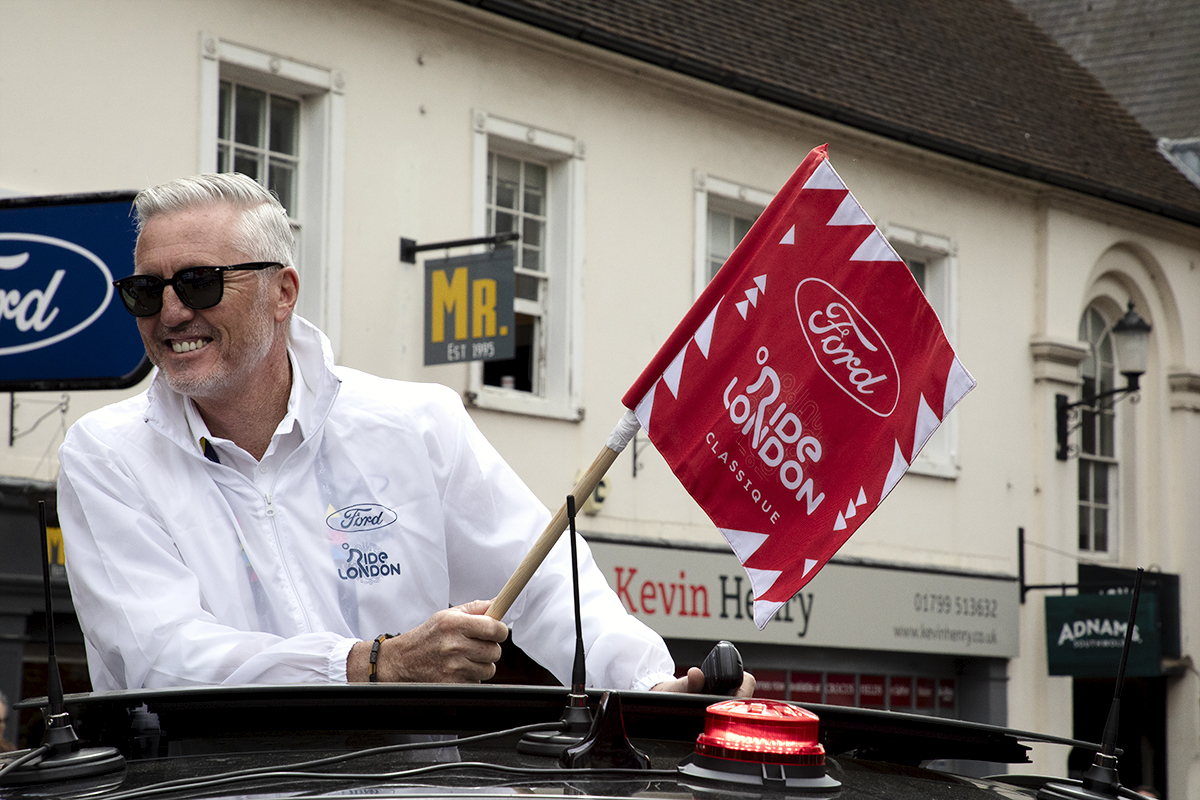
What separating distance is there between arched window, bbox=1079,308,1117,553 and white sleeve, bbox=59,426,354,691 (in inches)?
676

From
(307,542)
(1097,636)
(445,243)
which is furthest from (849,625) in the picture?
(307,542)

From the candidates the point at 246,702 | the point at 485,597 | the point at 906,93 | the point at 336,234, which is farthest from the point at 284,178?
the point at 246,702

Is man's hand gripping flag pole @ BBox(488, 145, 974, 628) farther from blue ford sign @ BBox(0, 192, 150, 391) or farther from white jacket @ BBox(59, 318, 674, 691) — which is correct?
blue ford sign @ BBox(0, 192, 150, 391)

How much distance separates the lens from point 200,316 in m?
3.09

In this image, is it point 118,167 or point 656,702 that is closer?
point 656,702

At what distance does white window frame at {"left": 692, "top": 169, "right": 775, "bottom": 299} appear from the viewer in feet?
49.6

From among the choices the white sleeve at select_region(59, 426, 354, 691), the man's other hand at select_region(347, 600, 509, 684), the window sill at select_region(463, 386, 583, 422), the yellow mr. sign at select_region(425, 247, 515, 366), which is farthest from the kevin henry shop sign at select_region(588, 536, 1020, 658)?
the man's other hand at select_region(347, 600, 509, 684)

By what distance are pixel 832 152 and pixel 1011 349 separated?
3300mm

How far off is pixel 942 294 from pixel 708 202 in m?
3.39

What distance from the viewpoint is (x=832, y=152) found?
1639 centimetres

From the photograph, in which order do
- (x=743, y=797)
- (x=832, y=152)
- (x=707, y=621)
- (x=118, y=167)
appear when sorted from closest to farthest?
(x=743, y=797) → (x=118, y=167) → (x=707, y=621) → (x=832, y=152)

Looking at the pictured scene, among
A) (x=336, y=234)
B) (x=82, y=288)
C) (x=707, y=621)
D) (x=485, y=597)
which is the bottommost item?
(x=707, y=621)

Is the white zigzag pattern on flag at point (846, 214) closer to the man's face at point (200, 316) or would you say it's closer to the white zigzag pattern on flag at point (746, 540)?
the white zigzag pattern on flag at point (746, 540)

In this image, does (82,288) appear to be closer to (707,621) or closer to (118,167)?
(118,167)
